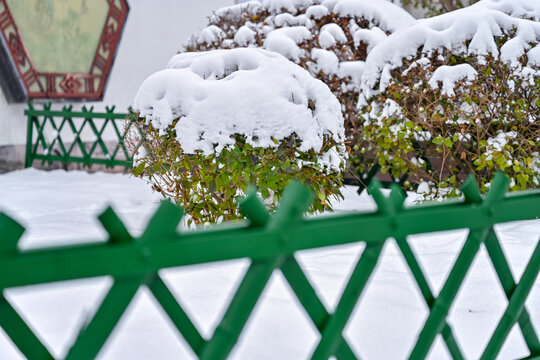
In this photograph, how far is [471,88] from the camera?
468 cm

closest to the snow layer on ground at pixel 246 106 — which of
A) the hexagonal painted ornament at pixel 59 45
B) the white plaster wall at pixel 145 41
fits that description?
the hexagonal painted ornament at pixel 59 45

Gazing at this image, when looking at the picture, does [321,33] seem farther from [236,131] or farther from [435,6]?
[435,6]

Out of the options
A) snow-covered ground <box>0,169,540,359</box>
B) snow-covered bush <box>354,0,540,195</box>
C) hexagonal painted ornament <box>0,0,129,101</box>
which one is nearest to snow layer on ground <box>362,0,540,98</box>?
snow-covered bush <box>354,0,540,195</box>

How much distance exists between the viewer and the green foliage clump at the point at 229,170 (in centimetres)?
357

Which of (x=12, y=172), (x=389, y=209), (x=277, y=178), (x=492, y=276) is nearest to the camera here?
(x=389, y=209)

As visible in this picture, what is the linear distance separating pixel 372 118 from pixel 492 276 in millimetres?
Result: 2605

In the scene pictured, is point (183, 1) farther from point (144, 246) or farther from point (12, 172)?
point (144, 246)

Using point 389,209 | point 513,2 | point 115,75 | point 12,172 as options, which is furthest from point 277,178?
point 115,75

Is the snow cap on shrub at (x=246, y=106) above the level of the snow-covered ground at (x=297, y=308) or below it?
above

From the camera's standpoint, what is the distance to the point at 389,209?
135cm

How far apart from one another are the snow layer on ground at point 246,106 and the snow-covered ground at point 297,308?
75 cm

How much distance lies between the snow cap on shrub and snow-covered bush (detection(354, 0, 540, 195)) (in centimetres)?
128

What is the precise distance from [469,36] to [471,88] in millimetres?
564

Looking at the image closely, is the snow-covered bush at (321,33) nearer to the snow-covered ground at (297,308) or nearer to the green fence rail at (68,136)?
the green fence rail at (68,136)
